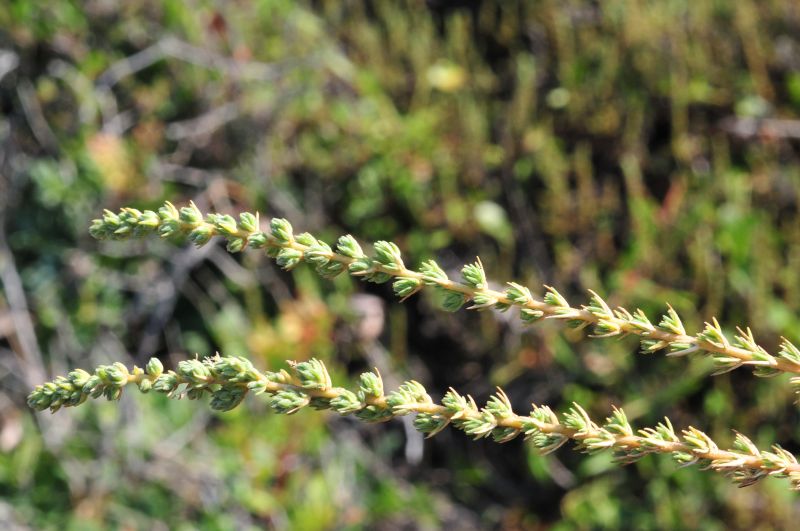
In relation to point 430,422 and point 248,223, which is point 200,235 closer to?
point 248,223

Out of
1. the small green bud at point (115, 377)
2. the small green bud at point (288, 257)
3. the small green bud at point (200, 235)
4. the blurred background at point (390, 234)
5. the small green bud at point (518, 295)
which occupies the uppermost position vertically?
the small green bud at point (200, 235)

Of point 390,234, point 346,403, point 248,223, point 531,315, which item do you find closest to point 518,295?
point 531,315

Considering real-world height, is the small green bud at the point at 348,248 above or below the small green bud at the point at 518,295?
above

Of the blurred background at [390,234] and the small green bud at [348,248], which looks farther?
the blurred background at [390,234]

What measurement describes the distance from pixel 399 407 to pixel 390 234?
229cm

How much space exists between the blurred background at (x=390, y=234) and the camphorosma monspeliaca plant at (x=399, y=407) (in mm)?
1825

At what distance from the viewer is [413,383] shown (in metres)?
1.15

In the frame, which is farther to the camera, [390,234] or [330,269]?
[390,234]

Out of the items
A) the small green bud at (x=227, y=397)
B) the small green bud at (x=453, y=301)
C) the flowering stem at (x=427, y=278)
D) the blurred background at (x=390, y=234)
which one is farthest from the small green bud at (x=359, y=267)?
the blurred background at (x=390, y=234)

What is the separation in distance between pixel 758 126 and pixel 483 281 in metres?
2.55

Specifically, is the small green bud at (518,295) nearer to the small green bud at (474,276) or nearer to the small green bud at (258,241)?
the small green bud at (474,276)

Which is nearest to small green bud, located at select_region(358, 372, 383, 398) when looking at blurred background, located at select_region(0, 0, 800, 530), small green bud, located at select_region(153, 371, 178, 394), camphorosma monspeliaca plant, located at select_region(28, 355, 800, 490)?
camphorosma monspeliaca plant, located at select_region(28, 355, 800, 490)

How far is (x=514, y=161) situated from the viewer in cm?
340

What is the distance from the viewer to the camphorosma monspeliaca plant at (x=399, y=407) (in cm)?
108
